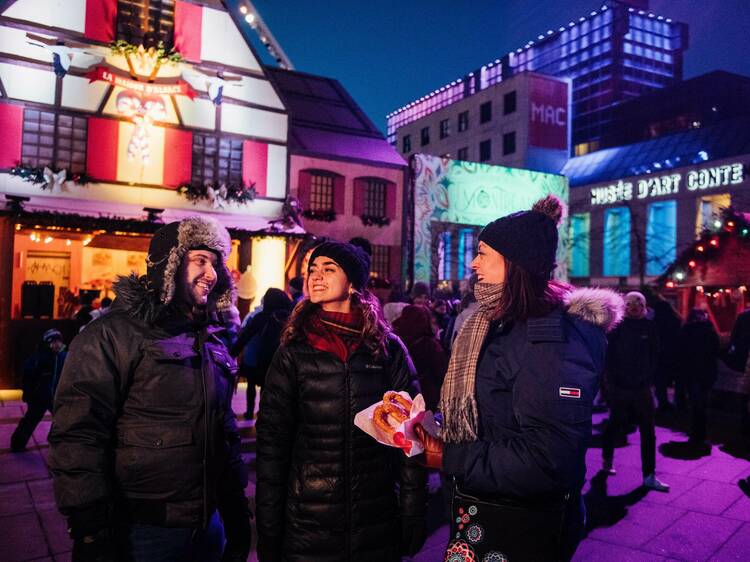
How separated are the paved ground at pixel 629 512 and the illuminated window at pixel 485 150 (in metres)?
41.7

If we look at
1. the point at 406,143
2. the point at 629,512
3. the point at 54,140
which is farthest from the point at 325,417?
the point at 406,143

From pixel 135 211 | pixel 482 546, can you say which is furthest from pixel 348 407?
pixel 135 211

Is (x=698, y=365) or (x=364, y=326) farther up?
(x=364, y=326)

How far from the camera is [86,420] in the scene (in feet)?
7.43

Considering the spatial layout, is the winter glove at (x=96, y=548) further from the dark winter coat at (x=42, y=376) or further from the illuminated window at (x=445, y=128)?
the illuminated window at (x=445, y=128)

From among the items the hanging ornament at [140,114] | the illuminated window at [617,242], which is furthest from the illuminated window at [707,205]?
the hanging ornament at [140,114]

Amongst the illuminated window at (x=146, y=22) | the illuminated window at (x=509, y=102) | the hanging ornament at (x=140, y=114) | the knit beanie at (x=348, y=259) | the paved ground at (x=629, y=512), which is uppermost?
the illuminated window at (x=509, y=102)

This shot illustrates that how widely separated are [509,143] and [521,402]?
1748 inches

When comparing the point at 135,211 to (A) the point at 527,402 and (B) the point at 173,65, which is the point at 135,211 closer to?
(B) the point at 173,65

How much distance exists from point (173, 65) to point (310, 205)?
568 centimetres

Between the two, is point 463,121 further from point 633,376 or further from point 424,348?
point 424,348

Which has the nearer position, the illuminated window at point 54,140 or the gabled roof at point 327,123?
the illuminated window at point 54,140

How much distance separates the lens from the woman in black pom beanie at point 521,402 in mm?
1861

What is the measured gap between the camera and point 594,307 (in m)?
2.09
